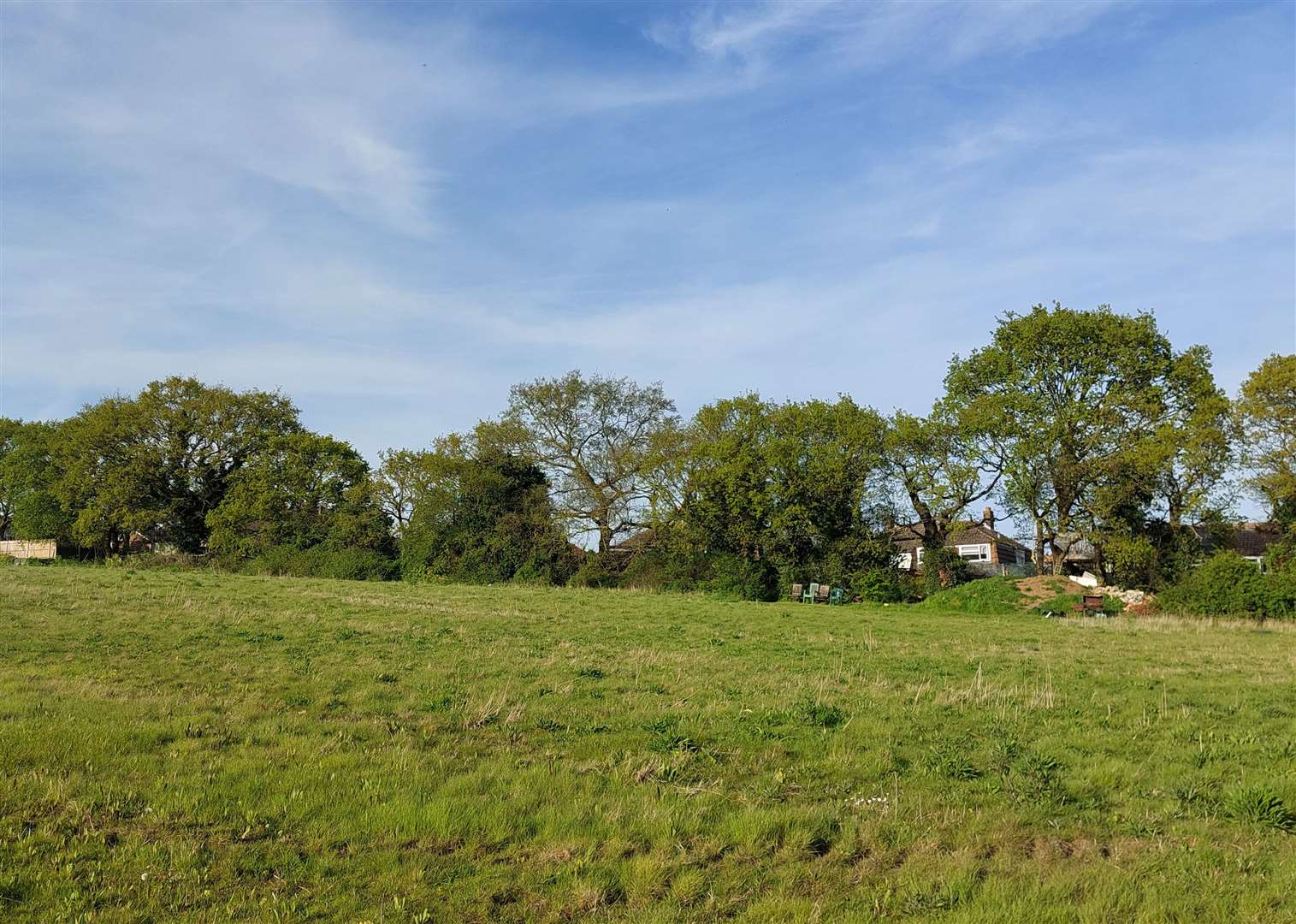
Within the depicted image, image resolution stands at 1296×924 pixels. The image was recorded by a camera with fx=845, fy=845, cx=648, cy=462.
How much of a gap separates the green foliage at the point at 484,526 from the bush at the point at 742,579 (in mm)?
10073

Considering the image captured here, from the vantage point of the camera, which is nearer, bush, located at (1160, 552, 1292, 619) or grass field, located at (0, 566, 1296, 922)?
grass field, located at (0, 566, 1296, 922)

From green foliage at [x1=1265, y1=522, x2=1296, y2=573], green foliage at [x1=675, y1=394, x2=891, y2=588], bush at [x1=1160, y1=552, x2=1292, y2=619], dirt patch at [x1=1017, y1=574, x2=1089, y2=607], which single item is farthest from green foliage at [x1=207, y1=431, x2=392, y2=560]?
green foliage at [x1=1265, y1=522, x2=1296, y2=573]

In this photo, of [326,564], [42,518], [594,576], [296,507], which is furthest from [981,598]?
[42,518]

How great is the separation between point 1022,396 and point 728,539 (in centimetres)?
1734

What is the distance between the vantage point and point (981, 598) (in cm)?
3909

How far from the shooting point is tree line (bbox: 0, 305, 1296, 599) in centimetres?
4038

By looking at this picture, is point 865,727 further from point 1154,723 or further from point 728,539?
point 728,539

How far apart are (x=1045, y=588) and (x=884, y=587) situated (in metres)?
8.08

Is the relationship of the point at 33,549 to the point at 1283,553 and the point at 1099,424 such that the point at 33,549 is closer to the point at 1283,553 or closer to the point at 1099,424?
the point at 1099,424

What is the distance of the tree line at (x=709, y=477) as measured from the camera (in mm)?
40375

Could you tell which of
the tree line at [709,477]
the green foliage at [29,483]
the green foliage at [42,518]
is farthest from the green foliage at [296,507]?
the green foliage at [29,483]

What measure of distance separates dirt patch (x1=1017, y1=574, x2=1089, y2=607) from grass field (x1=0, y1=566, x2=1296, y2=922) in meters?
22.4

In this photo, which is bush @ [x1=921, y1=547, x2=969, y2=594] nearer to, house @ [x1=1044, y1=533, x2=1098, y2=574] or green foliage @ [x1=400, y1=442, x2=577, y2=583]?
house @ [x1=1044, y1=533, x2=1098, y2=574]

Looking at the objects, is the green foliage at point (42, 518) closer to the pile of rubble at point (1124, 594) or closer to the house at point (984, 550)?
the house at point (984, 550)
